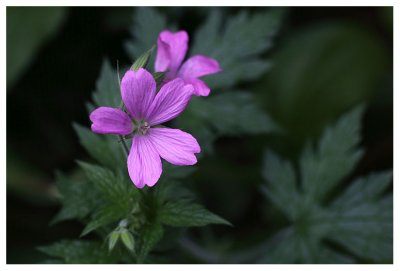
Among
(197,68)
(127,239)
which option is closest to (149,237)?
(127,239)

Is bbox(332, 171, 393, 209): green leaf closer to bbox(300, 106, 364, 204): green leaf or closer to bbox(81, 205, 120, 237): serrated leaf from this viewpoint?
bbox(300, 106, 364, 204): green leaf

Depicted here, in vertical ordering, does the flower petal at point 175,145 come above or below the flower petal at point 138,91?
below

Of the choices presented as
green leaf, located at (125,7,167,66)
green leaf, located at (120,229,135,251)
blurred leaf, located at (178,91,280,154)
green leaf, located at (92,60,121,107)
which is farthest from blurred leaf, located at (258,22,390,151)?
green leaf, located at (120,229,135,251)

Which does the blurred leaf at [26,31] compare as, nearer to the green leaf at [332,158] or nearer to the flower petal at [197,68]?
the flower petal at [197,68]

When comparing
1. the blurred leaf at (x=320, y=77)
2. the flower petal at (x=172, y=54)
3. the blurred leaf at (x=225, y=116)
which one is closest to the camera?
the flower petal at (x=172, y=54)

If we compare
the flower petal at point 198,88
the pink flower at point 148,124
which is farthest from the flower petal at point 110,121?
the flower petal at point 198,88

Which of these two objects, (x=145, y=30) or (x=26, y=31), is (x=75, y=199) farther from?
(x=26, y=31)
